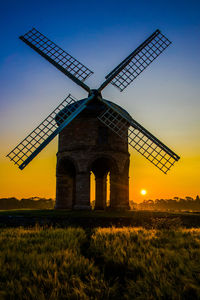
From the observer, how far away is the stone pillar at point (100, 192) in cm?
2020

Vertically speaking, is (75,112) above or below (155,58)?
below

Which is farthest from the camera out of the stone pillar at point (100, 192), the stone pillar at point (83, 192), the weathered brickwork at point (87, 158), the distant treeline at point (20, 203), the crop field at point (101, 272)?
the distant treeline at point (20, 203)

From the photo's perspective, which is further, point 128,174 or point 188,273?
point 128,174

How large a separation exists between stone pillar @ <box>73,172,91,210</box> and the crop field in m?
9.27

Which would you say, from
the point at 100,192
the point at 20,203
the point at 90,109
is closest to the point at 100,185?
the point at 100,192

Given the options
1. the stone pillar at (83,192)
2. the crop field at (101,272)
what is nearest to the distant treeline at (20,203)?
the stone pillar at (83,192)

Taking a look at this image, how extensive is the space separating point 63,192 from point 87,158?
10.8ft

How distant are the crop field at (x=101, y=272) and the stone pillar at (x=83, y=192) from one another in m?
9.27

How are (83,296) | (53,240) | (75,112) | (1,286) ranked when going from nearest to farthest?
1. (83,296)
2. (1,286)
3. (53,240)
4. (75,112)

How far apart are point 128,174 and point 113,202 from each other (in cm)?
232

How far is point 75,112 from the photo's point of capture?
15391mm

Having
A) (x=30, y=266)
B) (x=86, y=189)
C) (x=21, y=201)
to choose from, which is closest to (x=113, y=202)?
(x=86, y=189)

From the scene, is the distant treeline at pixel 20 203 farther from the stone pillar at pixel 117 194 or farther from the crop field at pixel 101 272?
the crop field at pixel 101 272

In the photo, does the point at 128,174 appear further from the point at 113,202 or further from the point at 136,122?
the point at 136,122
